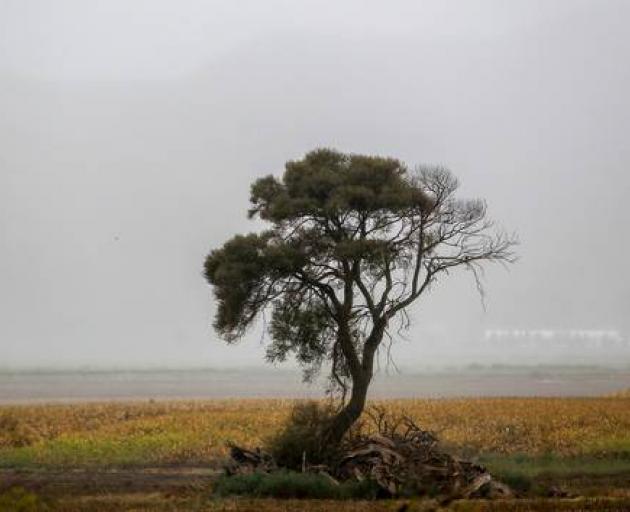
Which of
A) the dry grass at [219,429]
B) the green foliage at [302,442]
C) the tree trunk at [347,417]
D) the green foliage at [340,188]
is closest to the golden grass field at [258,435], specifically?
the dry grass at [219,429]

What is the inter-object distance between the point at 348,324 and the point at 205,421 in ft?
51.1

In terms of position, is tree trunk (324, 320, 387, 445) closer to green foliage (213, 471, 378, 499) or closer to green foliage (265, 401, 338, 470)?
green foliage (265, 401, 338, 470)

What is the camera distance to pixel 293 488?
20.8 meters

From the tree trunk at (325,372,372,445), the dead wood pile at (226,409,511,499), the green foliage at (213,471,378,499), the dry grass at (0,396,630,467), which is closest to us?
the dead wood pile at (226,409,511,499)

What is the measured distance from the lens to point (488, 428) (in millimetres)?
36594

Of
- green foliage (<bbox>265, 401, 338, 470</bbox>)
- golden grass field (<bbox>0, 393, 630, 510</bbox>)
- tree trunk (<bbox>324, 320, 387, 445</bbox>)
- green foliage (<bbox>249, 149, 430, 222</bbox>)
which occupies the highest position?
Result: green foliage (<bbox>249, 149, 430, 222</bbox>)

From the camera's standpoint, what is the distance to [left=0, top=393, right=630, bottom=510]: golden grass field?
28.4 metres

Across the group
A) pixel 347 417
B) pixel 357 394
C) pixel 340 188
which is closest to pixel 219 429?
pixel 347 417

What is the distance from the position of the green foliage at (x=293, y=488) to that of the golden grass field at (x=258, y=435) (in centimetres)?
203

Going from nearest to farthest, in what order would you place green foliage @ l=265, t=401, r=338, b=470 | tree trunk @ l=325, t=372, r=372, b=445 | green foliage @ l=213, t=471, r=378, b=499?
1. green foliage @ l=213, t=471, r=378, b=499
2. green foliage @ l=265, t=401, r=338, b=470
3. tree trunk @ l=325, t=372, r=372, b=445

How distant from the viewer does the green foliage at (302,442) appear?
23438 mm

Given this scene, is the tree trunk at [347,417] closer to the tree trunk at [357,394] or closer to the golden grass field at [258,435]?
the tree trunk at [357,394]

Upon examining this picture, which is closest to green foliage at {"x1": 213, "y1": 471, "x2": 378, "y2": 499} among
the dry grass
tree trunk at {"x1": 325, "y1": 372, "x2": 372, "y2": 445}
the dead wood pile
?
the dead wood pile

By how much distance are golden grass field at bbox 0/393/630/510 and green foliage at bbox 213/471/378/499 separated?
2.03 meters
